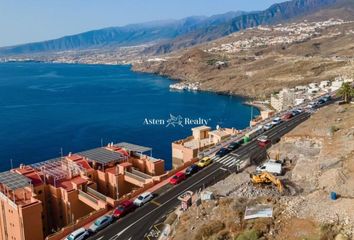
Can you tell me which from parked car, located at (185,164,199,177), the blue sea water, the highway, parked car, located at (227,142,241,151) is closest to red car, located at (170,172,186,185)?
→ the highway

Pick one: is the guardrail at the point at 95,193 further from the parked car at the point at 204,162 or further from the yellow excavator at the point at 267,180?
the yellow excavator at the point at 267,180

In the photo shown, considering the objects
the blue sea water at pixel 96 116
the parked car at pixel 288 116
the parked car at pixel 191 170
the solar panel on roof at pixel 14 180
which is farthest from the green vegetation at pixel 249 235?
the blue sea water at pixel 96 116

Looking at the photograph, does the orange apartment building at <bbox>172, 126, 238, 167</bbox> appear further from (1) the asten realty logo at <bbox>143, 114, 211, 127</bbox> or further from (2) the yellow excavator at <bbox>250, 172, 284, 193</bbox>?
(1) the asten realty logo at <bbox>143, 114, 211, 127</bbox>

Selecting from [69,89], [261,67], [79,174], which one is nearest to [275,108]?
[261,67]

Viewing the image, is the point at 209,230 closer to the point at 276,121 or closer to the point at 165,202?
the point at 165,202

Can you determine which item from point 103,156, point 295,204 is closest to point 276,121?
point 103,156

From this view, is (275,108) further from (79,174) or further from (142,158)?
(79,174)

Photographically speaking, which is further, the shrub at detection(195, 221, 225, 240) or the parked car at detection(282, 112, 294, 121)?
the parked car at detection(282, 112, 294, 121)
